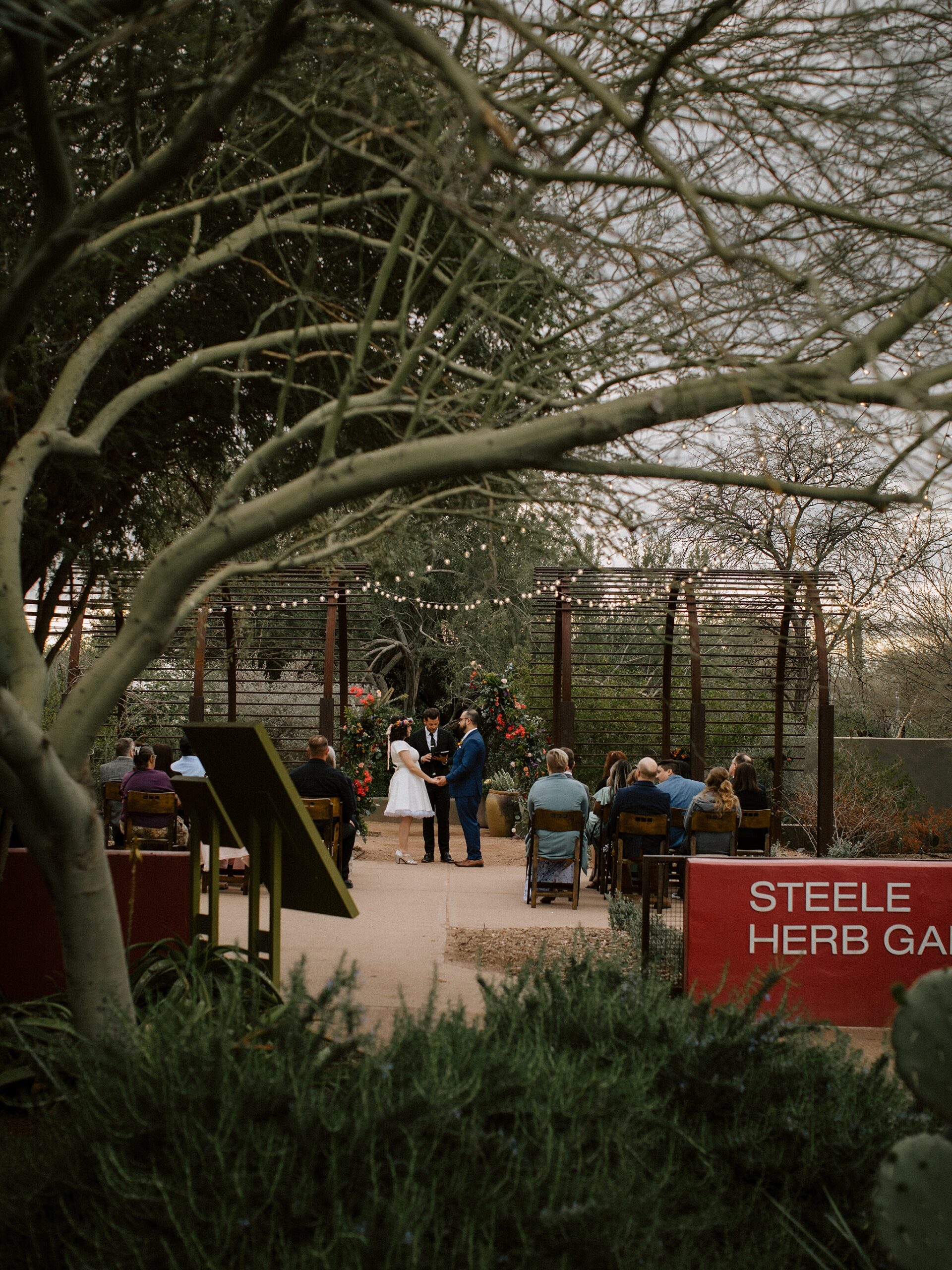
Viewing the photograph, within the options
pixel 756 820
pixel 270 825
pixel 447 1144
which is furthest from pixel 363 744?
pixel 447 1144

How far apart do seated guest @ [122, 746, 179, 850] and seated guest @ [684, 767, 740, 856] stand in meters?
4.57

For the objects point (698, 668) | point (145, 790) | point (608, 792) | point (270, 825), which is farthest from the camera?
point (698, 668)

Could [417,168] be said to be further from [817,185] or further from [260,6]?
[260,6]

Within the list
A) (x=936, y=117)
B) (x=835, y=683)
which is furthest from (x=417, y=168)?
(x=835, y=683)

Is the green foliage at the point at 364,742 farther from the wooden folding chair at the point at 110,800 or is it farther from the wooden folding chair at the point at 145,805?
the wooden folding chair at the point at 145,805

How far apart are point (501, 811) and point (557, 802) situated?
8.12 meters

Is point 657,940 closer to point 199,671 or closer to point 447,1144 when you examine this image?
point 447,1144

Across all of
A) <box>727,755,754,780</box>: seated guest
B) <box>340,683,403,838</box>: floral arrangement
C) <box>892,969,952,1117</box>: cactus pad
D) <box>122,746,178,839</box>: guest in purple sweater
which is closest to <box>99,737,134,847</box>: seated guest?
A: <box>122,746,178,839</box>: guest in purple sweater

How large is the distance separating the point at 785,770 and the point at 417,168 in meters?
14.0

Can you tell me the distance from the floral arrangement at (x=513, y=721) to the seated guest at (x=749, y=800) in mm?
4198

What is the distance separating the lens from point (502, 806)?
63.1ft

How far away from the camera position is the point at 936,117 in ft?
13.7

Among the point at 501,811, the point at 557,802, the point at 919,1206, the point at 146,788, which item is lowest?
the point at 501,811

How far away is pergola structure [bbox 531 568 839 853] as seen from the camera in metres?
14.0
